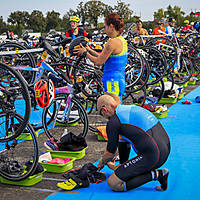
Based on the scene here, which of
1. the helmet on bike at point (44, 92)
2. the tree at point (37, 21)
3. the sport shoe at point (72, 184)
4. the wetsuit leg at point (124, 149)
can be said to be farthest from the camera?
the tree at point (37, 21)

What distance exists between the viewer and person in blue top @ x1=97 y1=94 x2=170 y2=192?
11.5ft

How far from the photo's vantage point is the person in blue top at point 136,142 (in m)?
3.52

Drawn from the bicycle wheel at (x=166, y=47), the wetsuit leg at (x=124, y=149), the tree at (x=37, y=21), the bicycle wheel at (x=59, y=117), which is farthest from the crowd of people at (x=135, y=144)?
the tree at (x=37, y=21)

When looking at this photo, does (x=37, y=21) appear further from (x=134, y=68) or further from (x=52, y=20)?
(x=134, y=68)

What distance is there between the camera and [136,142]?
3557 millimetres

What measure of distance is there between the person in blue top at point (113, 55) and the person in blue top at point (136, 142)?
1.31 meters

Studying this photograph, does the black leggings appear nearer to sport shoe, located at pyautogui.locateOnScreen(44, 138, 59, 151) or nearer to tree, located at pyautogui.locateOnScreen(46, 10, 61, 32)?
sport shoe, located at pyautogui.locateOnScreen(44, 138, 59, 151)

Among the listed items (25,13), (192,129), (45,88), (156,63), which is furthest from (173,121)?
(25,13)

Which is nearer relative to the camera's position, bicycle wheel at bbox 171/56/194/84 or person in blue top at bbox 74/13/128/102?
person in blue top at bbox 74/13/128/102

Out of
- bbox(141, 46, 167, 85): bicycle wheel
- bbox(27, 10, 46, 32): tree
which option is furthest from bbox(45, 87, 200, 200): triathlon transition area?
bbox(27, 10, 46, 32): tree

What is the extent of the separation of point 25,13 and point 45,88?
7338cm

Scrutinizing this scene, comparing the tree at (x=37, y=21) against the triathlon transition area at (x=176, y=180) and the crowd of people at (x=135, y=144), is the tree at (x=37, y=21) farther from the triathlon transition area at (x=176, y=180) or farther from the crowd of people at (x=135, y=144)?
the crowd of people at (x=135, y=144)

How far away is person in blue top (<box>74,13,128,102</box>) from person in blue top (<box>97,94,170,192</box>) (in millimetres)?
1308

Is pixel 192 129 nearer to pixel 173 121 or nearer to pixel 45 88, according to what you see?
pixel 173 121
